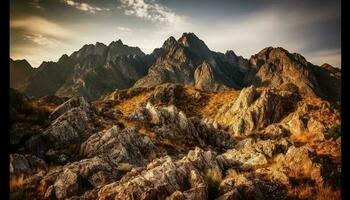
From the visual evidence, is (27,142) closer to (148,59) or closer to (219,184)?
(219,184)

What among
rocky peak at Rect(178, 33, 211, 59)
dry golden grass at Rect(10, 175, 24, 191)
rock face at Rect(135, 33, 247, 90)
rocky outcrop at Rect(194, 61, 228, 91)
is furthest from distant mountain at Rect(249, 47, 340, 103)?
dry golden grass at Rect(10, 175, 24, 191)

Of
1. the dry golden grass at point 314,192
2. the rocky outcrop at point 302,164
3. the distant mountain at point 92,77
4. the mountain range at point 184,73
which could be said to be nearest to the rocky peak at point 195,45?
the mountain range at point 184,73

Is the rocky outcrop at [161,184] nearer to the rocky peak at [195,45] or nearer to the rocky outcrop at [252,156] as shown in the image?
→ the rocky outcrop at [252,156]

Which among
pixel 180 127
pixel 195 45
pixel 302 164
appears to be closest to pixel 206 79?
pixel 195 45

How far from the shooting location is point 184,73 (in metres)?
170

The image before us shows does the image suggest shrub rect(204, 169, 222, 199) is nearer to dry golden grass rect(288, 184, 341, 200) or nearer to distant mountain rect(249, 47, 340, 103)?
dry golden grass rect(288, 184, 341, 200)

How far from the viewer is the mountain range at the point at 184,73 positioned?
152 metres

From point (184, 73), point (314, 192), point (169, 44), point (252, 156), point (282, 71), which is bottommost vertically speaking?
point (314, 192)

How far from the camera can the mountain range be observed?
152 m

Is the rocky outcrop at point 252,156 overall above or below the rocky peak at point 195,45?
below

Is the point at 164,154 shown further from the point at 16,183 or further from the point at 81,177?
the point at 16,183

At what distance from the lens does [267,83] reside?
→ 157000mm

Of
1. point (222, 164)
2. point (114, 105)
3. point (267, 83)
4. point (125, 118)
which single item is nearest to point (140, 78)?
point (267, 83)
